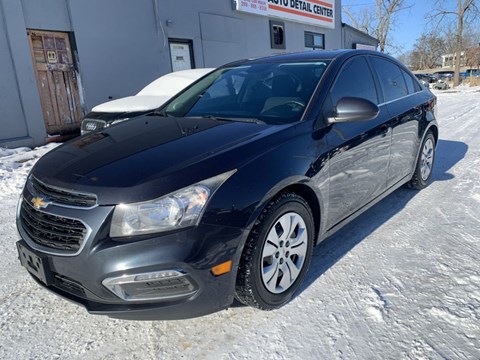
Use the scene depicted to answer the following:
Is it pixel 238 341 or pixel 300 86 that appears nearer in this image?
pixel 238 341

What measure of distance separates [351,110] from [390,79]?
1.55 m

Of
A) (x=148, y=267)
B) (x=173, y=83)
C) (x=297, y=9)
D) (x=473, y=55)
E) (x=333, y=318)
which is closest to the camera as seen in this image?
(x=148, y=267)

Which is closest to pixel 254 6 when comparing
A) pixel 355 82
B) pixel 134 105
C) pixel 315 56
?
pixel 134 105

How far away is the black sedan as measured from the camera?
191 centimetres

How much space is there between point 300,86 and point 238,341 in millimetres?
1871

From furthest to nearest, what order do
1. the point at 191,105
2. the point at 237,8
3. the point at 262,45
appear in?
the point at 262,45 < the point at 237,8 < the point at 191,105

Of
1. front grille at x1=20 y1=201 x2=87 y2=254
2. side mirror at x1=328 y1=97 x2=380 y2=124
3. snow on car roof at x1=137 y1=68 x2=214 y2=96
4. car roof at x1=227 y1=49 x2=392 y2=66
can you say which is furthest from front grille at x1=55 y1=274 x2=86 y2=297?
snow on car roof at x1=137 y1=68 x2=214 y2=96

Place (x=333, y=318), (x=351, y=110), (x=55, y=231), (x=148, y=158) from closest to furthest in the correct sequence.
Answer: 1. (x=55, y=231)
2. (x=148, y=158)
3. (x=333, y=318)
4. (x=351, y=110)

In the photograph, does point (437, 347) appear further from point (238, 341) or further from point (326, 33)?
point (326, 33)

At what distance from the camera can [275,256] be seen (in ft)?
7.72

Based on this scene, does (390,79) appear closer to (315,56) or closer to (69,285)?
(315,56)

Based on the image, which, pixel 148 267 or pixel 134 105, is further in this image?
pixel 134 105

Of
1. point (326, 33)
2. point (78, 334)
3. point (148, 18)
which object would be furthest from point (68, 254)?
point (326, 33)

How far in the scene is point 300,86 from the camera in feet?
9.71
